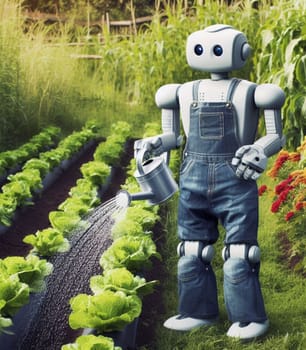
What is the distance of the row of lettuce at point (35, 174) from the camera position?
573 cm

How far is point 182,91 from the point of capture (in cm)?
386

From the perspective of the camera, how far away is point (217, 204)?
3787 millimetres

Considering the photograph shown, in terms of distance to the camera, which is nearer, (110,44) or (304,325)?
(304,325)

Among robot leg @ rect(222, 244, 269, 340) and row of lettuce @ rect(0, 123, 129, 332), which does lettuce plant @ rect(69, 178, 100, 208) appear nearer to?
row of lettuce @ rect(0, 123, 129, 332)

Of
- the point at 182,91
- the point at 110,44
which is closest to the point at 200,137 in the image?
the point at 182,91

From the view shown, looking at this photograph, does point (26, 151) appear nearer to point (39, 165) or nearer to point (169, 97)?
point (39, 165)

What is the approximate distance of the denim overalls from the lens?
3695mm

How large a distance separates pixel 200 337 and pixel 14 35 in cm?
611

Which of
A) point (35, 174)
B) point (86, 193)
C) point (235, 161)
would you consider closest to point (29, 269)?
point (235, 161)

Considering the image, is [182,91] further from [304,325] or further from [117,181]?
[117,181]

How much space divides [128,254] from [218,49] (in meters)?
1.24

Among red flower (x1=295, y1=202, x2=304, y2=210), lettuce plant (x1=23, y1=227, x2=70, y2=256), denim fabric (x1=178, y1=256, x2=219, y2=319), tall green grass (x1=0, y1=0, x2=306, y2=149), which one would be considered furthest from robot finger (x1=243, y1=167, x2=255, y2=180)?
tall green grass (x1=0, y1=0, x2=306, y2=149)

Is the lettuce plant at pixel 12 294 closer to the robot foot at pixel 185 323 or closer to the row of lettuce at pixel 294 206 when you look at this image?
the robot foot at pixel 185 323

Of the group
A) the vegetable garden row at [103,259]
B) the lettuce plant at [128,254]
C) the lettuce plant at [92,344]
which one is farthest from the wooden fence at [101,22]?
the lettuce plant at [92,344]
